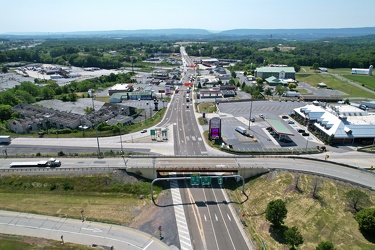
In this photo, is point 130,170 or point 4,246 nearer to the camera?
point 4,246

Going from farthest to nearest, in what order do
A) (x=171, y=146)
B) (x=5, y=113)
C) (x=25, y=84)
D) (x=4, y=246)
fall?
(x=25, y=84)
(x=5, y=113)
(x=171, y=146)
(x=4, y=246)

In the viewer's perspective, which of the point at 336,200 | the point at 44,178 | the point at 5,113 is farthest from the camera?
the point at 5,113

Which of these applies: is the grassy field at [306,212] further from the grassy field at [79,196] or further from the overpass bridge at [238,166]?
the grassy field at [79,196]

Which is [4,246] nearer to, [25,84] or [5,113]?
[5,113]

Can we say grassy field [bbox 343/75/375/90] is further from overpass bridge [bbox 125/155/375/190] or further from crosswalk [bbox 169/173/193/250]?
crosswalk [bbox 169/173/193/250]

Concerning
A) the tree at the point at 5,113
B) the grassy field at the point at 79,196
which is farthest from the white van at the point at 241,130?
the tree at the point at 5,113

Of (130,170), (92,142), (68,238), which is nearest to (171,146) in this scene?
(130,170)

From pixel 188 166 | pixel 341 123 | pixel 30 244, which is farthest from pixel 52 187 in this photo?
pixel 341 123
